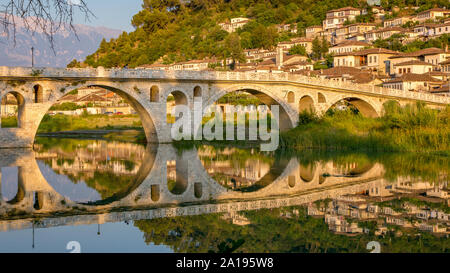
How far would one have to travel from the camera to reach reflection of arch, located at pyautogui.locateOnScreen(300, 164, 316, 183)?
18919mm

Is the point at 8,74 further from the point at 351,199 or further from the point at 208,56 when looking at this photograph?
the point at 208,56

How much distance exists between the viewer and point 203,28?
116 m

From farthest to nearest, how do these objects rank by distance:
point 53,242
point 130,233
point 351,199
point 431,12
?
point 431,12 → point 351,199 → point 130,233 → point 53,242

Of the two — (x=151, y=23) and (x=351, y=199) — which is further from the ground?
(x=151, y=23)

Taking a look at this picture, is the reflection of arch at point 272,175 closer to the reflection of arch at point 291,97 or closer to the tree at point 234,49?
the reflection of arch at point 291,97

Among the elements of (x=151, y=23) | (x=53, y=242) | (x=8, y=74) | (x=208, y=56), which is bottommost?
(x=53, y=242)

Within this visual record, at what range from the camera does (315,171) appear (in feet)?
68.2

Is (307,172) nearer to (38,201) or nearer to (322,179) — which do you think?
(322,179)

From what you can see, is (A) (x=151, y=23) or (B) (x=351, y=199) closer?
(B) (x=351, y=199)

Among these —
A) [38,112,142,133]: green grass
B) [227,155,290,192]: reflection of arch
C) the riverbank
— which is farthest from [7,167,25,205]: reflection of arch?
[38,112,142,133]: green grass

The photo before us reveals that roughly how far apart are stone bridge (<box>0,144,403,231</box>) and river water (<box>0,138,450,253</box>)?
29 millimetres

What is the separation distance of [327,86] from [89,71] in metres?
16.0

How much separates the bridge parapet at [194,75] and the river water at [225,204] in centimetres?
624
